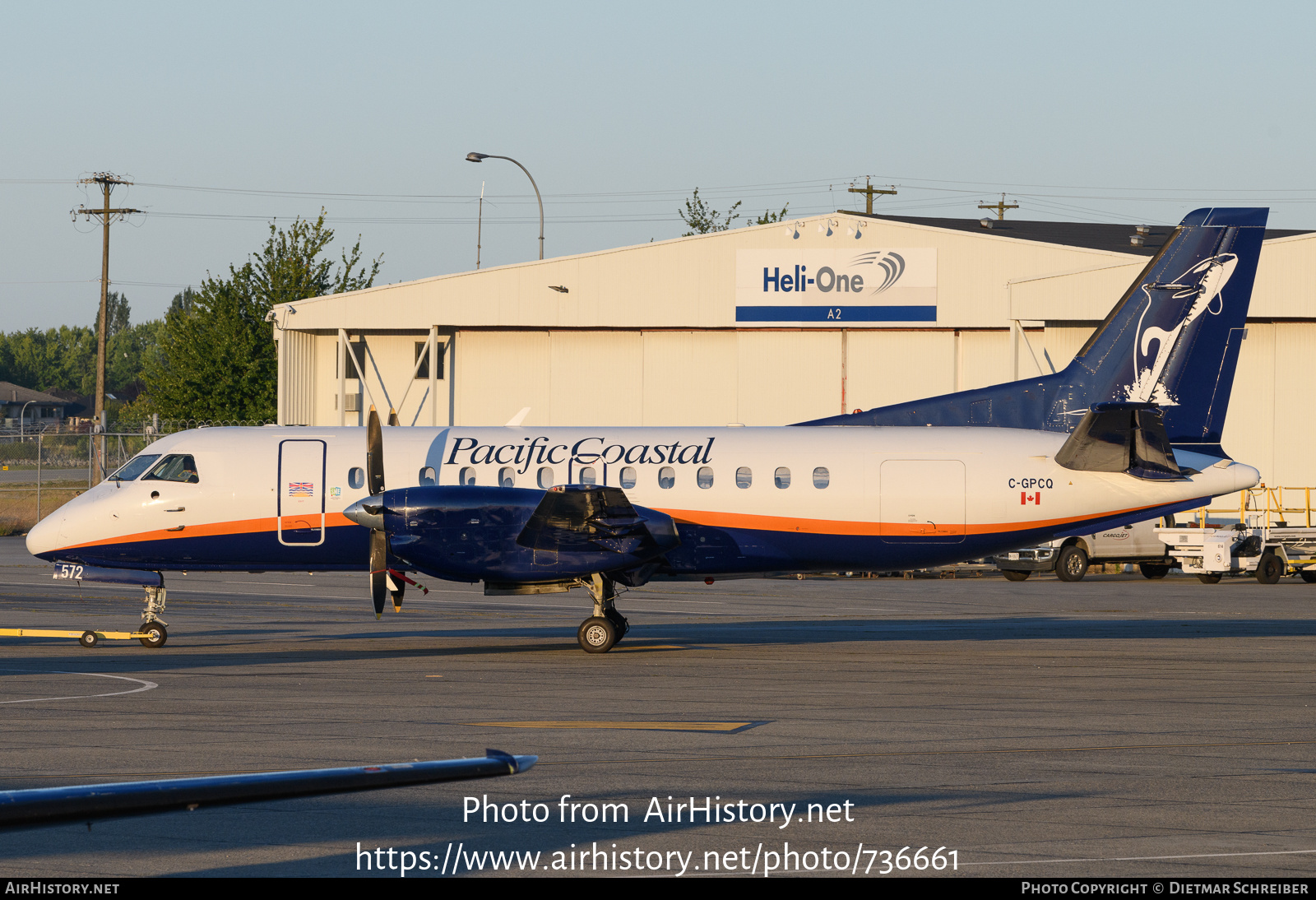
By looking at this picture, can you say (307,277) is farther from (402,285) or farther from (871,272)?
(871,272)

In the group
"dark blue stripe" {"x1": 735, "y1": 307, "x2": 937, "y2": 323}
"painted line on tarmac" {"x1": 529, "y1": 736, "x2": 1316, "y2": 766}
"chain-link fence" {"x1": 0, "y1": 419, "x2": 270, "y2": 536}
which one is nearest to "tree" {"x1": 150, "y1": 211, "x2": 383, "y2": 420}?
"chain-link fence" {"x1": 0, "y1": 419, "x2": 270, "y2": 536}

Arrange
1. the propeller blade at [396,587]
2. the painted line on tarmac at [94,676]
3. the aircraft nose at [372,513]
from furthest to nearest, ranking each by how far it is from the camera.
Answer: the propeller blade at [396,587], the aircraft nose at [372,513], the painted line on tarmac at [94,676]

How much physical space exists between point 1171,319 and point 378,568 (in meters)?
12.5

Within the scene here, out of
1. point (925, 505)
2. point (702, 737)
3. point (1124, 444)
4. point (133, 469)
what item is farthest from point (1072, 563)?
point (702, 737)

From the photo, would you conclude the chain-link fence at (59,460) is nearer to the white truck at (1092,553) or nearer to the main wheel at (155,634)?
the main wheel at (155,634)

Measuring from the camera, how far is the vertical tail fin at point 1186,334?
20219mm

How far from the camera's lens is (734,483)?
64.7 feet

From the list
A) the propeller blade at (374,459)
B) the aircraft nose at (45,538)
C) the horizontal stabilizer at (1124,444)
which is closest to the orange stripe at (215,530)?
the aircraft nose at (45,538)

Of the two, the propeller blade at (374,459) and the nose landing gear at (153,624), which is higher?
the propeller blade at (374,459)

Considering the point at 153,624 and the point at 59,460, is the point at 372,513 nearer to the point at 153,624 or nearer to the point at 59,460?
the point at 153,624

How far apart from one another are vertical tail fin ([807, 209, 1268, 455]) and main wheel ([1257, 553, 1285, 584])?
14237mm

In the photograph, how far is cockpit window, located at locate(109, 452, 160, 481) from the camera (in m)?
20.1

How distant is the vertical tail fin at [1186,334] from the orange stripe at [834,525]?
5.76ft
